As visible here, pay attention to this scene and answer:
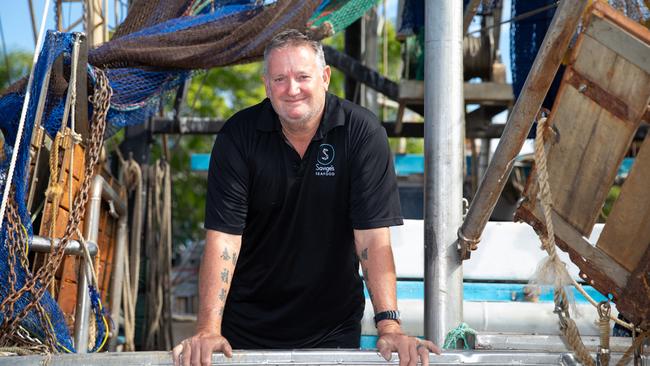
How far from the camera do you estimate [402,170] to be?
7.79 meters

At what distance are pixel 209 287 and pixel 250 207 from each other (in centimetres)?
41

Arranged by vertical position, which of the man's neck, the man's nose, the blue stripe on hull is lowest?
the blue stripe on hull

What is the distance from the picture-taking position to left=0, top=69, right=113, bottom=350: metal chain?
3.43m

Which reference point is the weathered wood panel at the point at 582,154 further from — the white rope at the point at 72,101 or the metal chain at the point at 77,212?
the white rope at the point at 72,101

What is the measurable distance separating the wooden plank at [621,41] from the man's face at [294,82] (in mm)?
986

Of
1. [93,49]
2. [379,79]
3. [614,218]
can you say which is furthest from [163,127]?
[614,218]

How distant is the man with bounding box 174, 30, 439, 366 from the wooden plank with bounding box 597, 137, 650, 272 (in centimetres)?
80

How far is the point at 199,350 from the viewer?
2.52 metres

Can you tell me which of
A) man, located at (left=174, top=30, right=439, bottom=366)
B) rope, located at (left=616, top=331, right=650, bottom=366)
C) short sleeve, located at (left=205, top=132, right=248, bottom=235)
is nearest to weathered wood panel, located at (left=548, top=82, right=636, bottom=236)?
rope, located at (left=616, top=331, right=650, bottom=366)

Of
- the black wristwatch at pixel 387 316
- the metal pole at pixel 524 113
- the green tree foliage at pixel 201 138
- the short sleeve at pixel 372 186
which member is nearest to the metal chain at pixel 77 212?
the short sleeve at pixel 372 186

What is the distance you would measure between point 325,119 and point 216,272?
73 centimetres

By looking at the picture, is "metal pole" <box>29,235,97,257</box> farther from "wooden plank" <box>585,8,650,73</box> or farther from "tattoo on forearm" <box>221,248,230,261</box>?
"wooden plank" <box>585,8,650,73</box>

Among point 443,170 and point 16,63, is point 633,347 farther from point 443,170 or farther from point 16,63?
point 16,63

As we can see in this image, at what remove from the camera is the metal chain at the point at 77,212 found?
3432 mm
